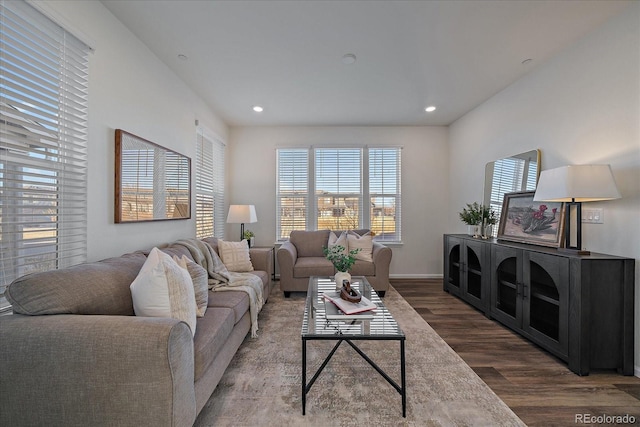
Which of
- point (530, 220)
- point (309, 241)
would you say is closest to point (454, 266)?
point (530, 220)

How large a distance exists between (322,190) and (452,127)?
251 centimetres

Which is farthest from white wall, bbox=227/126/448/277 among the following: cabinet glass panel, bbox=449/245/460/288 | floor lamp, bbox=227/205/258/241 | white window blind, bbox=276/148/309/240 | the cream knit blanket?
the cream knit blanket

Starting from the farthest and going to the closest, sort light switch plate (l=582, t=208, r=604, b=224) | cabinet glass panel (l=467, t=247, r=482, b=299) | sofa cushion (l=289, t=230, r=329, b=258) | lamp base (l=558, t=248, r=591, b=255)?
sofa cushion (l=289, t=230, r=329, b=258) → cabinet glass panel (l=467, t=247, r=482, b=299) → light switch plate (l=582, t=208, r=604, b=224) → lamp base (l=558, t=248, r=591, b=255)

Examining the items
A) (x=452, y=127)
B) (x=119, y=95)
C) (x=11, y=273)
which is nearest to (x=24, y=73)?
(x=119, y=95)

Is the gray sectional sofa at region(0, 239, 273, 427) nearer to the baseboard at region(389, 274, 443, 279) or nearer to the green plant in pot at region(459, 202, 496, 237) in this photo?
the green plant in pot at region(459, 202, 496, 237)

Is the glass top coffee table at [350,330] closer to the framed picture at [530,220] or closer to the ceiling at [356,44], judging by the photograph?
the framed picture at [530,220]

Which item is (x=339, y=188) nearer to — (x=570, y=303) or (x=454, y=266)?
(x=454, y=266)

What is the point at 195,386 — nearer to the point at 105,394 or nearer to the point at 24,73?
the point at 105,394

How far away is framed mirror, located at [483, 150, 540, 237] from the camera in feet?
9.58

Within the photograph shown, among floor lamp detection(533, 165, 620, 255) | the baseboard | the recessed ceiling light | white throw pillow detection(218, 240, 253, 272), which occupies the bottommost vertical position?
the baseboard

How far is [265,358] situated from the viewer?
2.16 meters

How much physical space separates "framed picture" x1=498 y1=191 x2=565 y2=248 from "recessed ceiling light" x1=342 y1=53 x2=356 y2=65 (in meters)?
2.36

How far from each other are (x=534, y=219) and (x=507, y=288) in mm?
776

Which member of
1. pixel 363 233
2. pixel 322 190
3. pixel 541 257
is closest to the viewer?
pixel 541 257
